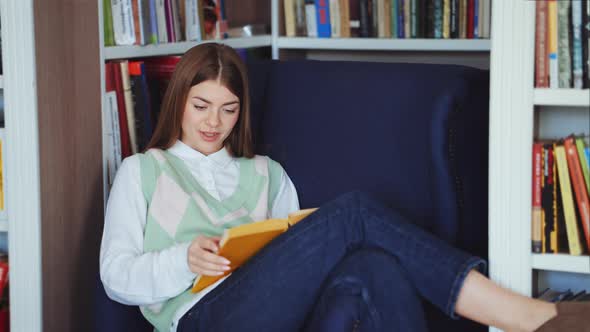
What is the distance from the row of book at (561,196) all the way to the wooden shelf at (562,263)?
14 mm

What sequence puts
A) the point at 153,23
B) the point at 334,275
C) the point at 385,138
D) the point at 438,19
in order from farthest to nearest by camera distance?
the point at 438,19, the point at 153,23, the point at 385,138, the point at 334,275

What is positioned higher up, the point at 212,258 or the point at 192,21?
the point at 192,21

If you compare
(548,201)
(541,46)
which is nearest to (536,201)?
(548,201)

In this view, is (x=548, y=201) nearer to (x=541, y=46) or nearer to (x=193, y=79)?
(x=541, y=46)

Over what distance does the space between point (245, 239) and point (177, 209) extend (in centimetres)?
29

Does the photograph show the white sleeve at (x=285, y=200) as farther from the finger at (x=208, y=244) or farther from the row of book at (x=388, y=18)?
the row of book at (x=388, y=18)

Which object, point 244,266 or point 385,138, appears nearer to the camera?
point 244,266

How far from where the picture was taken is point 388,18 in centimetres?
285

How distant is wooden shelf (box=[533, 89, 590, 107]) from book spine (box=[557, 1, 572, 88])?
0.07 ft

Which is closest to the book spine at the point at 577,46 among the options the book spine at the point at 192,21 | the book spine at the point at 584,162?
the book spine at the point at 584,162

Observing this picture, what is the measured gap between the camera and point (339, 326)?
148 cm

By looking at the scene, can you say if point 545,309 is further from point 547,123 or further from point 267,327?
point 267,327

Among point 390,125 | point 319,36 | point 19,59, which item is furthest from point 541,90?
point 319,36

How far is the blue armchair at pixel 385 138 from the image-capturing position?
67.7 inches
